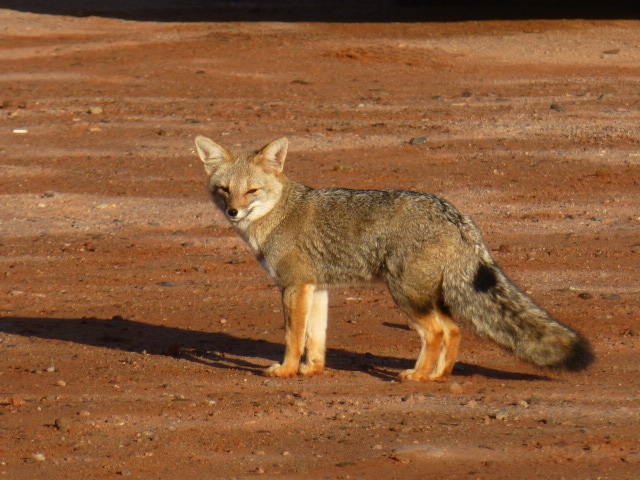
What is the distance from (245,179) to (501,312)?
1874 millimetres

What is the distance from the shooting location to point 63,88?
747 inches

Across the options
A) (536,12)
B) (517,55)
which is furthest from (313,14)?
(517,55)

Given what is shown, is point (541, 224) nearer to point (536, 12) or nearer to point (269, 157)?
point (269, 157)

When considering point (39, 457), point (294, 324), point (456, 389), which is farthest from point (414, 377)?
point (39, 457)

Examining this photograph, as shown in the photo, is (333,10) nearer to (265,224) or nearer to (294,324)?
(265,224)

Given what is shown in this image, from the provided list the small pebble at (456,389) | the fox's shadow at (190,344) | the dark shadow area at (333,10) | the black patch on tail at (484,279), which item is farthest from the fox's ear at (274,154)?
the dark shadow area at (333,10)

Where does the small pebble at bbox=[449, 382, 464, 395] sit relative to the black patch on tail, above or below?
below

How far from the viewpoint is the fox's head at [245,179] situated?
24.4 feet

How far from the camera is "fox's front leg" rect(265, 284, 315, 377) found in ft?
23.6

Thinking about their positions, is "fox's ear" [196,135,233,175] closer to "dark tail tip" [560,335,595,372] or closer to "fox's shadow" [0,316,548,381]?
"fox's shadow" [0,316,548,381]

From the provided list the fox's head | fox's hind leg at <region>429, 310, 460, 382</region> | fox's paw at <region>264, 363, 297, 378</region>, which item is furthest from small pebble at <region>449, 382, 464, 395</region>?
the fox's head

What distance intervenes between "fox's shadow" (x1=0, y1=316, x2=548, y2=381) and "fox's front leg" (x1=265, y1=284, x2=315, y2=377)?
24 centimetres

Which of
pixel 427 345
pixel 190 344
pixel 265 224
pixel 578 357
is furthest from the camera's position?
pixel 190 344

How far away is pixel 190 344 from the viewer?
8008mm
